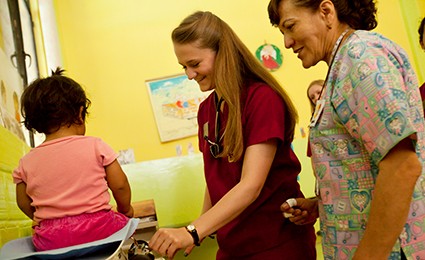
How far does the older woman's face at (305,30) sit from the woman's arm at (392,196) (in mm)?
338

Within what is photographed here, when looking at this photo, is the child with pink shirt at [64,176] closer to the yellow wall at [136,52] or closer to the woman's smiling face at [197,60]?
the woman's smiling face at [197,60]

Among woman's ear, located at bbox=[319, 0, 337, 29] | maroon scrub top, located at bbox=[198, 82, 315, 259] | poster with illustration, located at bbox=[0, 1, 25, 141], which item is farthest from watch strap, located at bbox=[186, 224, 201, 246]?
poster with illustration, located at bbox=[0, 1, 25, 141]

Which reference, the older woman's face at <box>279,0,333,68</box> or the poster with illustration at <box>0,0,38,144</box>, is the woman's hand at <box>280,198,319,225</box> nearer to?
the older woman's face at <box>279,0,333,68</box>

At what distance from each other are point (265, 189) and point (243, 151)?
0.41 ft

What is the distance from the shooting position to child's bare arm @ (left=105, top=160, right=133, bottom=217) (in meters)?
1.24

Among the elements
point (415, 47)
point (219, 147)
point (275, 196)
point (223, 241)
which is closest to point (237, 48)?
Result: point (219, 147)

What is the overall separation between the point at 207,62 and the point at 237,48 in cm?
10

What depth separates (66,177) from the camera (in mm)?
1170

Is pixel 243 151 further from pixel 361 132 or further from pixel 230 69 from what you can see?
pixel 361 132

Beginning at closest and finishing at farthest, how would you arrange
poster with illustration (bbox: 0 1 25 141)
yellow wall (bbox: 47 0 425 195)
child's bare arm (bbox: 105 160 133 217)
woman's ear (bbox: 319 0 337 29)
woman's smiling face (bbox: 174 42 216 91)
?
1. woman's ear (bbox: 319 0 337 29)
2. child's bare arm (bbox: 105 160 133 217)
3. woman's smiling face (bbox: 174 42 216 91)
4. poster with illustration (bbox: 0 1 25 141)
5. yellow wall (bbox: 47 0 425 195)

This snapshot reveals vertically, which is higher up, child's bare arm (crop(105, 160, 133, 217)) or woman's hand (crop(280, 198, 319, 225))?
child's bare arm (crop(105, 160, 133, 217))

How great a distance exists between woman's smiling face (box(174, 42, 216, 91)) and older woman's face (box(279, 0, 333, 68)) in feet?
1.09

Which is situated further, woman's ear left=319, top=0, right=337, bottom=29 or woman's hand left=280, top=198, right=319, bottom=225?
woman's hand left=280, top=198, right=319, bottom=225

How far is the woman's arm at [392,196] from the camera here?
0.83 metres
